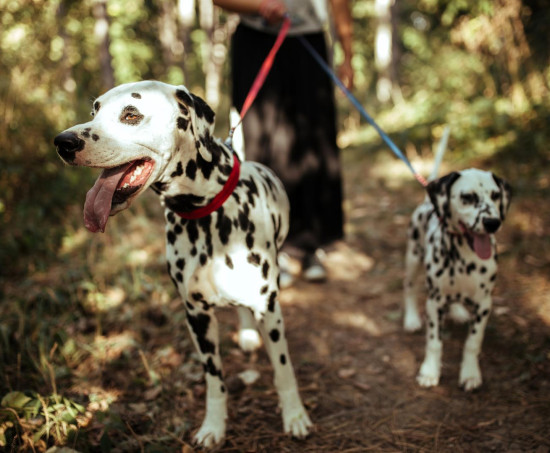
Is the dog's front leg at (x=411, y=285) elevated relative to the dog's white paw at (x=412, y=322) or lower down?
elevated

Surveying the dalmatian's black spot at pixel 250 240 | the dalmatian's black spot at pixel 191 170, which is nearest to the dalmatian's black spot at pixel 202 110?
the dalmatian's black spot at pixel 191 170

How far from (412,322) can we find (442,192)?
4.14ft

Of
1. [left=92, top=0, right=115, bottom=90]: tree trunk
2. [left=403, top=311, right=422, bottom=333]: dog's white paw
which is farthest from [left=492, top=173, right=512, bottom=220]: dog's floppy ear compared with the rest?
[left=92, top=0, right=115, bottom=90]: tree trunk

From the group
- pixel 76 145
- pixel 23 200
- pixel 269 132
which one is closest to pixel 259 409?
pixel 76 145

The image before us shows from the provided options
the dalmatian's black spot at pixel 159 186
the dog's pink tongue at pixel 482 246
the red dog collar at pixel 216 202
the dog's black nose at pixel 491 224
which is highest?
the dalmatian's black spot at pixel 159 186

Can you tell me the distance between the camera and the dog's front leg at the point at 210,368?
7.91 ft

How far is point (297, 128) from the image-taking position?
428 centimetres

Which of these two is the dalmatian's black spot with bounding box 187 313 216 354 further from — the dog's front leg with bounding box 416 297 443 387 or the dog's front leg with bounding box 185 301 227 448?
the dog's front leg with bounding box 416 297 443 387

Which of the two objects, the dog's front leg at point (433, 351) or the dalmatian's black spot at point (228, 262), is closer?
the dalmatian's black spot at point (228, 262)

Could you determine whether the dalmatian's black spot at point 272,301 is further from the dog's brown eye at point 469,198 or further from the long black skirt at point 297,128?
the long black skirt at point 297,128

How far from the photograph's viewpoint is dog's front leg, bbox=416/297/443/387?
9.54 feet

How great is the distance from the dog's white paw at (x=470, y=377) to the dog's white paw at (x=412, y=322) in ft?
2.21

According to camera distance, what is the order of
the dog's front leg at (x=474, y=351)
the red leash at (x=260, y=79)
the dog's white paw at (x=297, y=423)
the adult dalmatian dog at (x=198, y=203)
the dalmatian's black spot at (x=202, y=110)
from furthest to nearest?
the dog's front leg at (x=474, y=351) < the red leash at (x=260, y=79) < the dog's white paw at (x=297, y=423) < the dalmatian's black spot at (x=202, y=110) < the adult dalmatian dog at (x=198, y=203)

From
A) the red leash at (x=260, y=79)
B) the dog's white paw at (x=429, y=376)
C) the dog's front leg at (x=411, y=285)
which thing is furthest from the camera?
the dog's front leg at (x=411, y=285)
